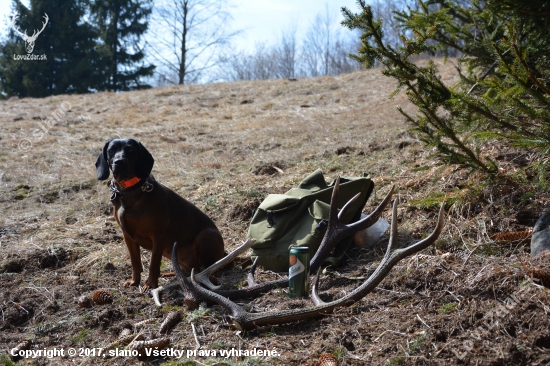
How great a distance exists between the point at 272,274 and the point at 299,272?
3.30 ft

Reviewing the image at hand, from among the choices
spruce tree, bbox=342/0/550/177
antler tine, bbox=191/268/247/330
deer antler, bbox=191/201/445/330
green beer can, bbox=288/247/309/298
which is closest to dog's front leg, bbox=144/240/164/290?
antler tine, bbox=191/268/247/330

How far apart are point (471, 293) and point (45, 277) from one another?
155 inches

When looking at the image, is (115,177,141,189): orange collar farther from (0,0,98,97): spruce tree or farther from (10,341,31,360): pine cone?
(0,0,98,97): spruce tree

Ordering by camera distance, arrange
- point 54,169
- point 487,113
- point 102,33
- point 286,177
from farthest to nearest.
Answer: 1. point 102,33
2. point 54,169
3. point 286,177
4. point 487,113

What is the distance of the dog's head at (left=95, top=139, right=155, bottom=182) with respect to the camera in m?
4.44

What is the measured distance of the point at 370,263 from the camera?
4.37 m

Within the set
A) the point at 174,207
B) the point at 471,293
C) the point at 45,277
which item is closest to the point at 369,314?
→ the point at 471,293

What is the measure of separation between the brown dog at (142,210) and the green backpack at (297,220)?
1.81ft

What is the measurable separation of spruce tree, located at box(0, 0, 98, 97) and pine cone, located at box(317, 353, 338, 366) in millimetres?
29444

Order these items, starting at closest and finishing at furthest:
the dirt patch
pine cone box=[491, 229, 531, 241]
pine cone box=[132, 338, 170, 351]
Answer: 1. pine cone box=[132, 338, 170, 351]
2. pine cone box=[491, 229, 531, 241]
3. the dirt patch

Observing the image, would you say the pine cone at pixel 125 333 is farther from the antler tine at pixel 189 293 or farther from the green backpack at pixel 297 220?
the green backpack at pixel 297 220

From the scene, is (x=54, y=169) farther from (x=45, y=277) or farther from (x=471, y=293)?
(x=471, y=293)

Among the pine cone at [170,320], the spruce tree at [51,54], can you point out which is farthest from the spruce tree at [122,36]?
the pine cone at [170,320]

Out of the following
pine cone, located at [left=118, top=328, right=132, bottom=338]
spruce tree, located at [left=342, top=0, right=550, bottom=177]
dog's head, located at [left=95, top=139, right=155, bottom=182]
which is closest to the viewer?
pine cone, located at [left=118, top=328, right=132, bottom=338]
